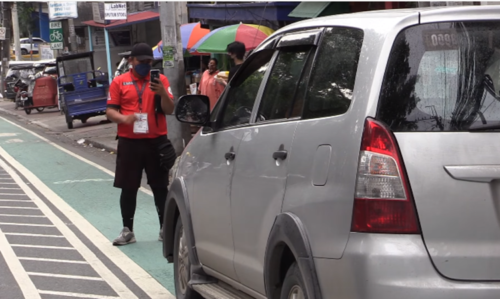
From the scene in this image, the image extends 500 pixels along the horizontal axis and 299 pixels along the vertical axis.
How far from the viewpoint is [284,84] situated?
443 cm

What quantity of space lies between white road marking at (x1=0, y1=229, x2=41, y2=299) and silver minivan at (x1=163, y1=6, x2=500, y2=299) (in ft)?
10.1

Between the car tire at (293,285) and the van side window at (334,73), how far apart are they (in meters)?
0.72

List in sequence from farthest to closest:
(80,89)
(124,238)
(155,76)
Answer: (80,89)
(124,238)
(155,76)

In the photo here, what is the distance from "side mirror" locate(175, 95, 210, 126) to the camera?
5.56m

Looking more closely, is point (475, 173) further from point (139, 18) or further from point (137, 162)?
point (139, 18)

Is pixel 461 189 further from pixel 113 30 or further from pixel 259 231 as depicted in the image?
pixel 113 30

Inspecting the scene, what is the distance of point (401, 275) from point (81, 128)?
72.8ft

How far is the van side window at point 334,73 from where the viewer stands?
3.67m

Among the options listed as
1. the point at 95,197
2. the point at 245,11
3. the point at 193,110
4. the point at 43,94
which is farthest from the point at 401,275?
the point at 43,94

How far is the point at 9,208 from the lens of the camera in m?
11.0

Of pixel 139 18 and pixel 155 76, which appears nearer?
pixel 155 76

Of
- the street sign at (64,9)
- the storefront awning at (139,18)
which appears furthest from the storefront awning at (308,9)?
the street sign at (64,9)

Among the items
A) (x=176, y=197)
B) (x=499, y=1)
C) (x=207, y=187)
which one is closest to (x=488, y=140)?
(x=207, y=187)

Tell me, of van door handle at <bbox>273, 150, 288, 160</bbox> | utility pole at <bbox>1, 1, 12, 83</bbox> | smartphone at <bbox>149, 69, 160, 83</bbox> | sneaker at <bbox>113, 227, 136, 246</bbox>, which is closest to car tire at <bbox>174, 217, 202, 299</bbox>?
van door handle at <bbox>273, 150, 288, 160</bbox>
